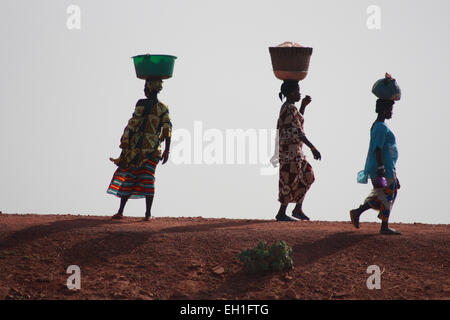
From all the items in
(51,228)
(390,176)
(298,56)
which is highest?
(298,56)

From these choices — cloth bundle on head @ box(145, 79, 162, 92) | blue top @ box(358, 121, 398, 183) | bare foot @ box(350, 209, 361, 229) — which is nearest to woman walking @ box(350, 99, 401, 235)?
blue top @ box(358, 121, 398, 183)

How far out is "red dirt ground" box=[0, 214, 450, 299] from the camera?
443 inches

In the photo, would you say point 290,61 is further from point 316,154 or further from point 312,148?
point 316,154

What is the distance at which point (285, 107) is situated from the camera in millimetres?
14578

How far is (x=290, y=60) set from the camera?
14344 millimetres

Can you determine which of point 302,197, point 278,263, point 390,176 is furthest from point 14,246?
point 390,176

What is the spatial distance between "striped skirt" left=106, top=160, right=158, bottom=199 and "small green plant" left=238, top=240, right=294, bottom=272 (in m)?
3.13

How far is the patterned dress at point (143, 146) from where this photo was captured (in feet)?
46.8

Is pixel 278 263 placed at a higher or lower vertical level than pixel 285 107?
lower

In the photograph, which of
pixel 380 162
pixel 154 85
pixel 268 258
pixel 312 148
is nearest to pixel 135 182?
pixel 154 85

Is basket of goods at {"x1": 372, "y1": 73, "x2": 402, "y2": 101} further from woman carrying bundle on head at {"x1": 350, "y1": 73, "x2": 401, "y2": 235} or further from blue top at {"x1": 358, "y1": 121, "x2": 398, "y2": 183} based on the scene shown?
blue top at {"x1": 358, "y1": 121, "x2": 398, "y2": 183}

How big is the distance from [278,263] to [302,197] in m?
3.22
